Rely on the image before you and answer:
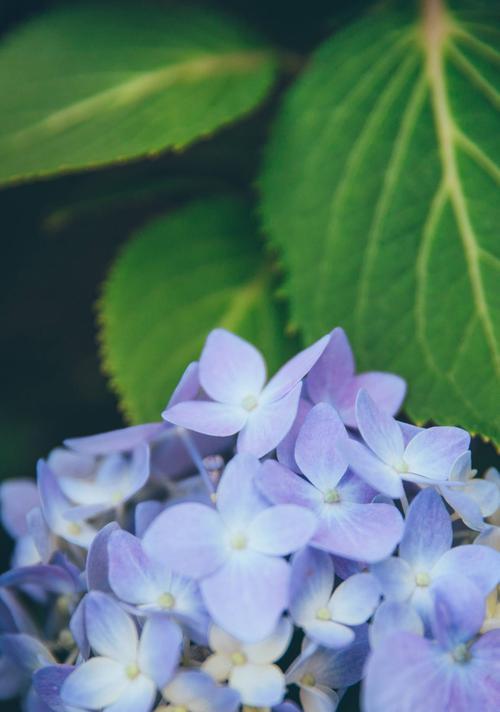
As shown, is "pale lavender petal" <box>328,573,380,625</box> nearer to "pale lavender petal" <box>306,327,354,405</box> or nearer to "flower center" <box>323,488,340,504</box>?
"flower center" <box>323,488,340,504</box>

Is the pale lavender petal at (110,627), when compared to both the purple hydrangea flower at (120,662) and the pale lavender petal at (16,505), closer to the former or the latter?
the purple hydrangea flower at (120,662)

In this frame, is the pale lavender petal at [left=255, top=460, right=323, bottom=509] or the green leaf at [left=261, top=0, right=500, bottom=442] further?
the green leaf at [left=261, top=0, right=500, bottom=442]

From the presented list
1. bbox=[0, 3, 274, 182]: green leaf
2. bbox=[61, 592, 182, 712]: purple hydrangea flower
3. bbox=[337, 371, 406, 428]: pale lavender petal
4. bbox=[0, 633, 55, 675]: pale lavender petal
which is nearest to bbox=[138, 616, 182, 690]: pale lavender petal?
bbox=[61, 592, 182, 712]: purple hydrangea flower

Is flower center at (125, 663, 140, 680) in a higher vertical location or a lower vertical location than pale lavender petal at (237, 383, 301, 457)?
lower

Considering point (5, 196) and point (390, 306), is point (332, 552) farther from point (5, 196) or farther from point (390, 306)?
point (5, 196)

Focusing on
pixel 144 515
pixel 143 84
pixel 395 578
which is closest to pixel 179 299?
pixel 143 84

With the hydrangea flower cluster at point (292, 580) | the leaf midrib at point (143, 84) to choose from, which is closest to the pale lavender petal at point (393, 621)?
the hydrangea flower cluster at point (292, 580)

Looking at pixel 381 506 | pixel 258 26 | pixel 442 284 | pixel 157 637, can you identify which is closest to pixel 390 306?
pixel 442 284
